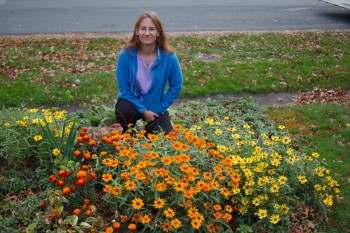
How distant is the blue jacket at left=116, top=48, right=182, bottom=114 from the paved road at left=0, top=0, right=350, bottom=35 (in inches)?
242

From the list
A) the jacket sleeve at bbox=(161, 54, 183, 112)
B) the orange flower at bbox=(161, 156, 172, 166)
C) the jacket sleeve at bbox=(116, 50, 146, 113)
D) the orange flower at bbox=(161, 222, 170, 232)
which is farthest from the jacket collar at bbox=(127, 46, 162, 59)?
the orange flower at bbox=(161, 222, 170, 232)

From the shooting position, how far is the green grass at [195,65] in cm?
726

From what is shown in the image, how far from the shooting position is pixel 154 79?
4.84 meters

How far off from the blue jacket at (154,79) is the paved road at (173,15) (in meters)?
6.14

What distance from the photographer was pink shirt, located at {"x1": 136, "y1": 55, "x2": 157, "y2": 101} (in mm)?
4812

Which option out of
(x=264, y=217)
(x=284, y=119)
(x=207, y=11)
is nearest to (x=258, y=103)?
(x=284, y=119)

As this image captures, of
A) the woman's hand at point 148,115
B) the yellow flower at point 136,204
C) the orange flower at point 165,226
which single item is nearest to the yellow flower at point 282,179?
the orange flower at point 165,226

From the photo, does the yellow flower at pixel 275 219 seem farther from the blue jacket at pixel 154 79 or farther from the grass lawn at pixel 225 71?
the blue jacket at pixel 154 79

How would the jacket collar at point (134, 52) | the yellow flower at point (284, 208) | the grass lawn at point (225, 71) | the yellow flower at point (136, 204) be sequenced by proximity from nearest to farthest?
1. the yellow flower at point (136, 204)
2. the yellow flower at point (284, 208)
3. the jacket collar at point (134, 52)
4. the grass lawn at point (225, 71)

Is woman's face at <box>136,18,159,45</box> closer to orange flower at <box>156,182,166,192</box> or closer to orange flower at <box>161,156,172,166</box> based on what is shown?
orange flower at <box>161,156,172,166</box>

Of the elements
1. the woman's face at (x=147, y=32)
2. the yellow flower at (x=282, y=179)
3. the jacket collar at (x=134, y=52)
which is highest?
the woman's face at (x=147, y=32)

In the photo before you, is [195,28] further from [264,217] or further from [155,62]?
[264,217]

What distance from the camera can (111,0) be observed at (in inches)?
584

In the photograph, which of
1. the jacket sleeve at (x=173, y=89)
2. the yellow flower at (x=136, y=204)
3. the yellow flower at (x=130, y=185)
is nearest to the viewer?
the yellow flower at (x=136, y=204)
